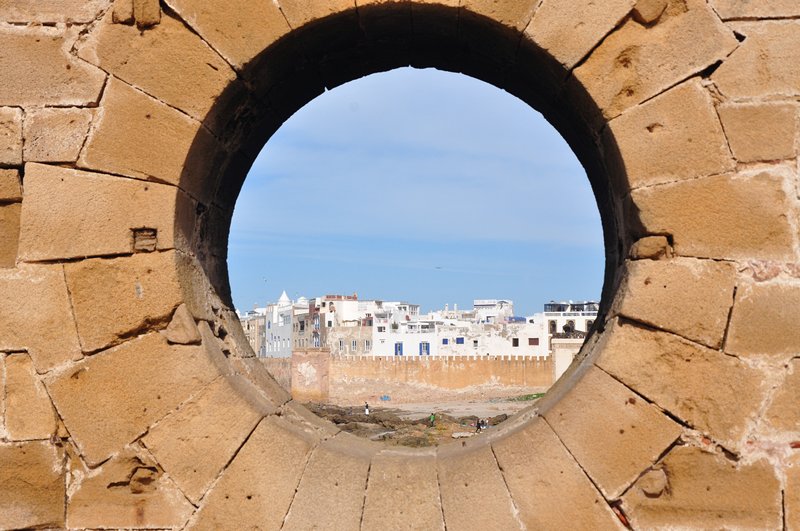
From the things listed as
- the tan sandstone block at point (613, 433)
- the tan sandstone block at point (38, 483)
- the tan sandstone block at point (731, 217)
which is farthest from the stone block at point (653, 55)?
the tan sandstone block at point (38, 483)

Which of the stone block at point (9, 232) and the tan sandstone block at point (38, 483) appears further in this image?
the stone block at point (9, 232)

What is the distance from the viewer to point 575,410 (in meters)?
3.41

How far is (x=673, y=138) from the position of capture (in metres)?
3.39

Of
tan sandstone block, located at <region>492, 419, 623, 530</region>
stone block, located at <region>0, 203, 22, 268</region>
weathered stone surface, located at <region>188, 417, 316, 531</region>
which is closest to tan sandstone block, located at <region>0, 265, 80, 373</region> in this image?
stone block, located at <region>0, 203, 22, 268</region>

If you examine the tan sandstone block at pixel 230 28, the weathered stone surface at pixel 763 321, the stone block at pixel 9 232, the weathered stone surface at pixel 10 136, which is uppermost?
the tan sandstone block at pixel 230 28

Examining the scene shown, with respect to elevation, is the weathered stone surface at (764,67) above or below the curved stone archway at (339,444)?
above

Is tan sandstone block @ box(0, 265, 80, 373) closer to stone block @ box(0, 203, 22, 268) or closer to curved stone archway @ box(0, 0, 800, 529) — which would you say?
curved stone archway @ box(0, 0, 800, 529)

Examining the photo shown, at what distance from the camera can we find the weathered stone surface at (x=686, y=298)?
10.9 ft

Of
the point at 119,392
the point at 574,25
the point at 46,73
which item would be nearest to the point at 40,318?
the point at 119,392

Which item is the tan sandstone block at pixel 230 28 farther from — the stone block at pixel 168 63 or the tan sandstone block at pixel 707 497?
the tan sandstone block at pixel 707 497

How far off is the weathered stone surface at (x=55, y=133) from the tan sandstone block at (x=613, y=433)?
8.05ft

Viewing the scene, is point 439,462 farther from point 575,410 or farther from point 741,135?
point 741,135

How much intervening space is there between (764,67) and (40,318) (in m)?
3.29

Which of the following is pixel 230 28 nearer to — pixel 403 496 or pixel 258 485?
pixel 258 485
